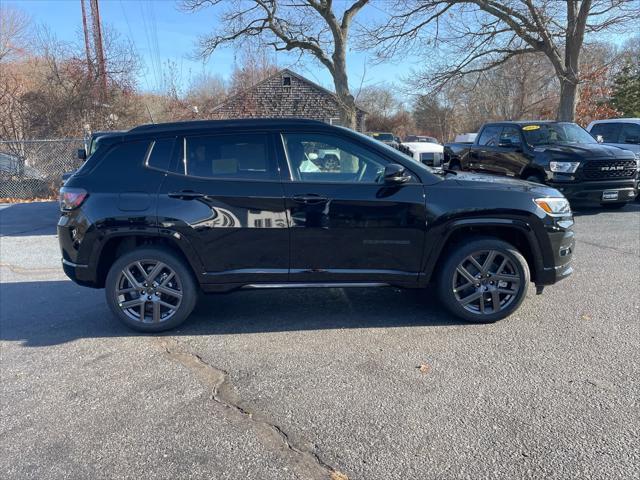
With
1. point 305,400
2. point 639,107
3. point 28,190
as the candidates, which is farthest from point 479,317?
point 639,107

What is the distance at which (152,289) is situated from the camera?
4.25 metres

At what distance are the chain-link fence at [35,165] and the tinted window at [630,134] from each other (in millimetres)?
16127

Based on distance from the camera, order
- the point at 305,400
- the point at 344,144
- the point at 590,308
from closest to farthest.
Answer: the point at 305,400 < the point at 344,144 < the point at 590,308

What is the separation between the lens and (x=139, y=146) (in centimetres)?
423

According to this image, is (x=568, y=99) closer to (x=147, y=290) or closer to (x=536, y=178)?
(x=536, y=178)

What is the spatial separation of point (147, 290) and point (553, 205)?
3801 millimetres

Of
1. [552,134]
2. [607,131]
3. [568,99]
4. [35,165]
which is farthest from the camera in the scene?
[568,99]

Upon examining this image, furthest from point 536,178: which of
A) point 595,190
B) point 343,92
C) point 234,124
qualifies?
point 343,92

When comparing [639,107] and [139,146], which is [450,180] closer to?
[139,146]

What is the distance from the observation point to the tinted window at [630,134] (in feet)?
38.7

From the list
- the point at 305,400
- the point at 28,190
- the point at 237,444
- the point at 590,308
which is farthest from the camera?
the point at 28,190

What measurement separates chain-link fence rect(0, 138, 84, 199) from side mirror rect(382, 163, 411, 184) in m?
14.2

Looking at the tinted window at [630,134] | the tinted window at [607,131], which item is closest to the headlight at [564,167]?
the tinted window at [630,134]

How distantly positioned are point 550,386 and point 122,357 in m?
3.30
